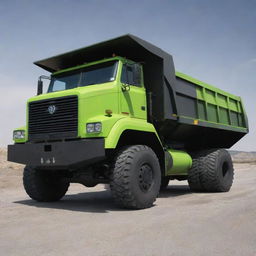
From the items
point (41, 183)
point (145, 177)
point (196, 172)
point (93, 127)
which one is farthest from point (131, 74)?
point (196, 172)

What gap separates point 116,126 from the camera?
21.1 feet

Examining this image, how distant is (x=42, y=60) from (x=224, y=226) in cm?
617

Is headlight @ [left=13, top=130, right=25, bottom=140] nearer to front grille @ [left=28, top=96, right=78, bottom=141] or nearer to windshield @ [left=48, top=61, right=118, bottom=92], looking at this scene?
front grille @ [left=28, top=96, right=78, bottom=141]

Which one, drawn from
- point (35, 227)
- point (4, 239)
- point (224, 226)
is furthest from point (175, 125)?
point (4, 239)

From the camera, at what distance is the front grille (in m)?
6.72

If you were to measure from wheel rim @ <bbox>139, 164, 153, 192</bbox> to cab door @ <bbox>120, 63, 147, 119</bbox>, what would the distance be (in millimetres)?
1164

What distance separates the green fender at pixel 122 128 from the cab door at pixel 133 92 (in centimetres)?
25

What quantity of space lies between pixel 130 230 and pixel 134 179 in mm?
1885

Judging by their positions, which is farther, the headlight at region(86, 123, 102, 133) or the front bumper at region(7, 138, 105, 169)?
the headlight at region(86, 123, 102, 133)

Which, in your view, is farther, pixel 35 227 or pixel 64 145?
pixel 64 145

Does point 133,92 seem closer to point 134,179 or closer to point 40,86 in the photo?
point 134,179

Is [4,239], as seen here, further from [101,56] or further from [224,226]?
[101,56]

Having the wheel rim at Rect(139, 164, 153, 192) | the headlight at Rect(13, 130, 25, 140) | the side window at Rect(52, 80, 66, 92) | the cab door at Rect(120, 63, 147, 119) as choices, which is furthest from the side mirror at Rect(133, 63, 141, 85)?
the headlight at Rect(13, 130, 25, 140)

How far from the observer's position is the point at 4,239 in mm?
4246
